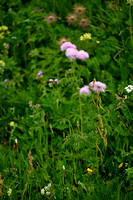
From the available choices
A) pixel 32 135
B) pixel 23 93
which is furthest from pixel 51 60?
pixel 32 135

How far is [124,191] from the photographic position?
1.78 meters

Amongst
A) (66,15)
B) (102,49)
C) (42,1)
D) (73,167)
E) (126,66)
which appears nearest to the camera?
(73,167)

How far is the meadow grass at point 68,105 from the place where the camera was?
1769mm

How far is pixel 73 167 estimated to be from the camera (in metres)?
1.93

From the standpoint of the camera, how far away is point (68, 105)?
243cm

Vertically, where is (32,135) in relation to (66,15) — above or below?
below

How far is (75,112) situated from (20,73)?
1688 millimetres

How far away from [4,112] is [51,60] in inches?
35.6

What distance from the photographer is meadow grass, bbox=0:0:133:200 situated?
1769 millimetres

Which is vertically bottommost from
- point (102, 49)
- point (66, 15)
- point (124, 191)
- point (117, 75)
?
point (124, 191)

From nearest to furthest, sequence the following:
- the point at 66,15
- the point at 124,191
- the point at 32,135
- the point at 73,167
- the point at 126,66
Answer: the point at 124,191 < the point at 73,167 < the point at 32,135 < the point at 126,66 < the point at 66,15

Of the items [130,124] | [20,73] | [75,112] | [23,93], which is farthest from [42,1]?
[130,124]

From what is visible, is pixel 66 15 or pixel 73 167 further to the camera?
pixel 66 15

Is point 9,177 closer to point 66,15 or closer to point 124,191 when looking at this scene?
point 124,191
